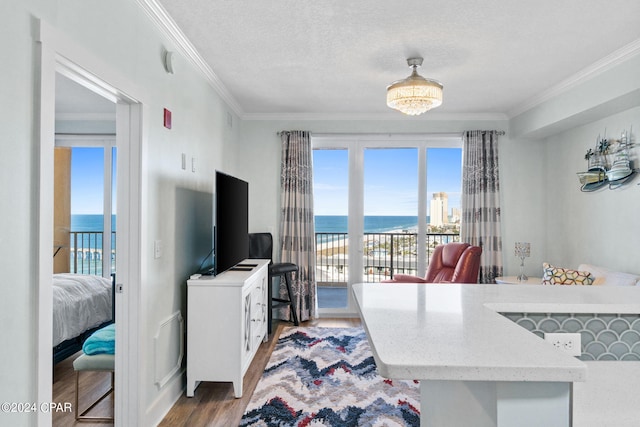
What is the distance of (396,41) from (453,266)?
8.01 feet

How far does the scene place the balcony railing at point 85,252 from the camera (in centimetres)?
495

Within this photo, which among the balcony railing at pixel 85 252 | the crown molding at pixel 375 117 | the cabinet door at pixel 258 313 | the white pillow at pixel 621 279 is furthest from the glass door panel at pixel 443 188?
the balcony railing at pixel 85 252

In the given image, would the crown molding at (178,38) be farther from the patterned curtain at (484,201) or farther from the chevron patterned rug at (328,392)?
the patterned curtain at (484,201)

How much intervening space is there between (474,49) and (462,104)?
155 cm

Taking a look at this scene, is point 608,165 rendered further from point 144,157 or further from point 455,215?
point 144,157

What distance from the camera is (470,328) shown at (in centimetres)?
97

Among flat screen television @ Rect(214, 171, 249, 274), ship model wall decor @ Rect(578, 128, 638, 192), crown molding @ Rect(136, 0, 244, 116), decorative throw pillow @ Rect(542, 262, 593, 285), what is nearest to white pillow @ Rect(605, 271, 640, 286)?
decorative throw pillow @ Rect(542, 262, 593, 285)

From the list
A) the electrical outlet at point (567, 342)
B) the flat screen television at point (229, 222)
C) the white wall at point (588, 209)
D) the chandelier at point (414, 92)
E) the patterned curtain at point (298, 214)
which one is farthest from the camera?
the patterned curtain at point (298, 214)

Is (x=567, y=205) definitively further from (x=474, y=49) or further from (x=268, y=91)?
(x=268, y=91)

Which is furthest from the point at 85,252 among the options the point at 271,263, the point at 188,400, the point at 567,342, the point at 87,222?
the point at 567,342

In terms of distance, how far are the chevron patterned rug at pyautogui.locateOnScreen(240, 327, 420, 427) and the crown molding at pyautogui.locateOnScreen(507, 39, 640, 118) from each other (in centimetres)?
297

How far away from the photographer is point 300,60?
3.12m

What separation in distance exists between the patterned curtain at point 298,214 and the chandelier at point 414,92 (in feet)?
6.14

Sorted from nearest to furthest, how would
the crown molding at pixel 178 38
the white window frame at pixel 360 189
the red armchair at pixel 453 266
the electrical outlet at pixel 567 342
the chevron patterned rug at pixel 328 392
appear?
1. the electrical outlet at pixel 567 342
2. the crown molding at pixel 178 38
3. the chevron patterned rug at pixel 328 392
4. the red armchair at pixel 453 266
5. the white window frame at pixel 360 189
